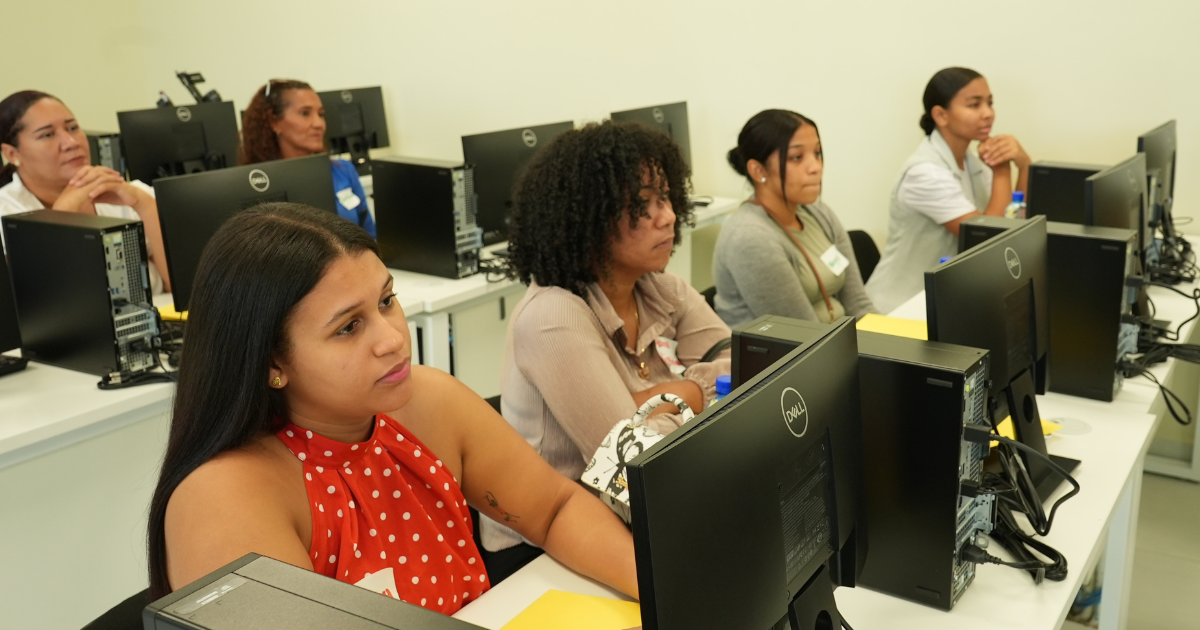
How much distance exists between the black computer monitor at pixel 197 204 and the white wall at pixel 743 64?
2.21 meters

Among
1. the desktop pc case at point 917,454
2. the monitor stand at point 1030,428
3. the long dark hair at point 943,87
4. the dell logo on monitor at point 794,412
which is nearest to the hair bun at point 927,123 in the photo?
the long dark hair at point 943,87

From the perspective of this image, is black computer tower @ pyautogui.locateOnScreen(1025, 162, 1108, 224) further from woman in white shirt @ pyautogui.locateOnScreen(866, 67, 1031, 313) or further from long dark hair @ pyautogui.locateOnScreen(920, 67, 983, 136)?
long dark hair @ pyautogui.locateOnScreen(920, 67, 983, 136)

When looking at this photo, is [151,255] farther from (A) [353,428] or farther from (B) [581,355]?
(A) [353,428]

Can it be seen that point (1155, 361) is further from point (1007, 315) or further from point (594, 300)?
point (594, 300)

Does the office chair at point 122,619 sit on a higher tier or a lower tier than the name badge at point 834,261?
lower

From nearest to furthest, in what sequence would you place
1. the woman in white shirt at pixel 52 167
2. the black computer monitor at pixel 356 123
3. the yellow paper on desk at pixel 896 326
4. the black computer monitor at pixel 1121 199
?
1. the yellow paper on desk at pixel 896 326
2. the black computer monitor at pixel 1121 199
3. the woman in white shirt at pixel 52 167
4. the black computer monitor at pixel 356 123

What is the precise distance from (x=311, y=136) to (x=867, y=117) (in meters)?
2.20

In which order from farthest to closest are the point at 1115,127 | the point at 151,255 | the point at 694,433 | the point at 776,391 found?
the point at 1115,127 < the point at 151,255 < the point at 776,391 < the point at 694,433

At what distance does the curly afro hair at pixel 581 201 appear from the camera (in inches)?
73.4

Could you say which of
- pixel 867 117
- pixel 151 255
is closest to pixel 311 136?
pixel 151 255

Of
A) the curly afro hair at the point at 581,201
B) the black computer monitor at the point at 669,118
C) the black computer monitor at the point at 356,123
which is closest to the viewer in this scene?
the curly afro hair at the point at 581,201

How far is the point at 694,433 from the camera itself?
819 mm

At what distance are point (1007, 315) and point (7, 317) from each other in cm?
212

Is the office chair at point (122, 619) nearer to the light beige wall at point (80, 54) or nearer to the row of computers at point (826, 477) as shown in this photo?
the row of computers at point (826, 477)
